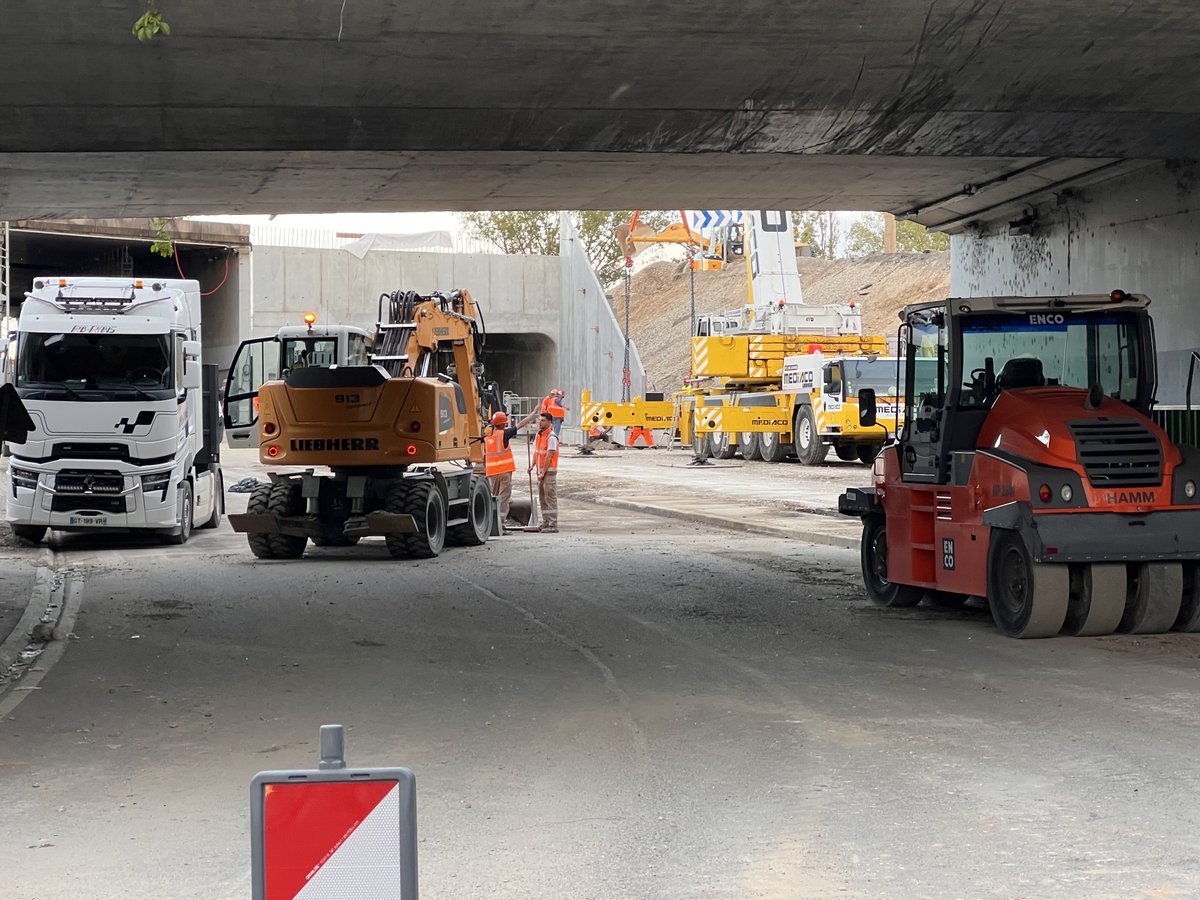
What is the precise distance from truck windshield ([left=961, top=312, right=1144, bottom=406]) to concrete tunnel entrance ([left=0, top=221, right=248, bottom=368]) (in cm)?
3793

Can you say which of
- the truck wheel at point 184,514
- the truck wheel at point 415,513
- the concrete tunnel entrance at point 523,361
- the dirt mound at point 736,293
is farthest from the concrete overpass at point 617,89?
the dirt mound at point 736,293

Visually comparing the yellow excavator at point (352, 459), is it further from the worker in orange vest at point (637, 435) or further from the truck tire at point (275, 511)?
the worker in orange vest at point (637, 435)

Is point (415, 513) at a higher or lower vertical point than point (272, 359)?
lower

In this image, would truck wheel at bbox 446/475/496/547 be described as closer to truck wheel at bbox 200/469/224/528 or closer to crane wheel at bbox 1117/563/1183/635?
truck wheel at bbox 200/469/224/528

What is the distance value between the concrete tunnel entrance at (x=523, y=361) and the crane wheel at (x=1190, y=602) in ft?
174

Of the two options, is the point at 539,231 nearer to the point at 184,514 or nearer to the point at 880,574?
the point at 184,514

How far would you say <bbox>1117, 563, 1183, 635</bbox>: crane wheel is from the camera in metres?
11.3

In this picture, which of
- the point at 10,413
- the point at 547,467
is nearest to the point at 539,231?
the point at 547,467

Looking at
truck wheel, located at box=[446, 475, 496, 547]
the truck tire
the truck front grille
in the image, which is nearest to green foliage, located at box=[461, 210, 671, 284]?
truck wheel, located at box=[446, 475, 496, 547]

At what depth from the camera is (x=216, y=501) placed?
23.5 metres

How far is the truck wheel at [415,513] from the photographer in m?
18.0

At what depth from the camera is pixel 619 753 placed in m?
7.95

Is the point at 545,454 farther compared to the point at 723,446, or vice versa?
the point at 723,446

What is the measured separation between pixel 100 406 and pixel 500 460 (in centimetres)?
570
